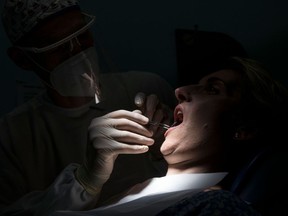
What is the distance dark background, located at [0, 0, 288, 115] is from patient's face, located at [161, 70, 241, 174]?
11.6 inches

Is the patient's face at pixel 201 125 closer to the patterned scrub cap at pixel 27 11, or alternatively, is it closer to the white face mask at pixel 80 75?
the white face mask at pixel 80 75

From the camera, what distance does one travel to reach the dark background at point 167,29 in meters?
1.65

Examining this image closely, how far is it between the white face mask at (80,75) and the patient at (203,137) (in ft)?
0.36

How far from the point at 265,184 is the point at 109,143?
483 millimetres

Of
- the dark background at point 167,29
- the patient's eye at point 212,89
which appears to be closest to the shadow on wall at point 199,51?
the dark background at point 167,29

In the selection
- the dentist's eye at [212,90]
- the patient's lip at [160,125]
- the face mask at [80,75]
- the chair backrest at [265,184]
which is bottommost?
the chair backrest at [265,184]

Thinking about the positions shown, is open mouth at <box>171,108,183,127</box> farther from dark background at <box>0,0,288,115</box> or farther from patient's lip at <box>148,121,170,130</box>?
dark background at <box>0,0,288,115</box>

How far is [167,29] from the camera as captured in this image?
1723 millimetres

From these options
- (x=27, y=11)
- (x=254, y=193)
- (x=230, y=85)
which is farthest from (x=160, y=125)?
(x=27, y=11)

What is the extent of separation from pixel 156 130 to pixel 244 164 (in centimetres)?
31

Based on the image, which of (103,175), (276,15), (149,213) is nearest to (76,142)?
(103,175)

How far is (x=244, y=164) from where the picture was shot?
1369 mm

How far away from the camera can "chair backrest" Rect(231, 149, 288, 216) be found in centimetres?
125

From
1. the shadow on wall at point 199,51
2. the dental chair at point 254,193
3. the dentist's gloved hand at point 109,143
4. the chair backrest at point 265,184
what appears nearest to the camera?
the dental chair at point 254,193
